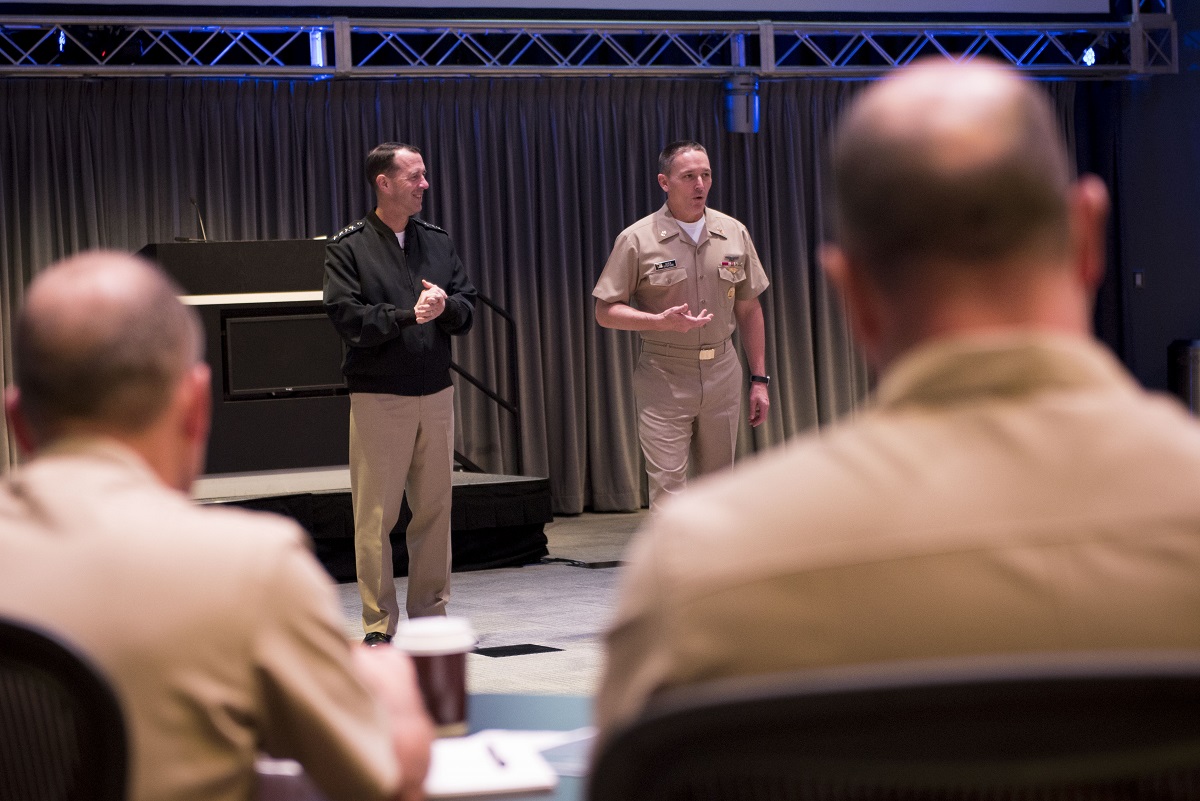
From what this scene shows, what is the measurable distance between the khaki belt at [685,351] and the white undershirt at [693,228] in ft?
1.27

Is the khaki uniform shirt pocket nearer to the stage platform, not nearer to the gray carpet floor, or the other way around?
the gray carpet floor

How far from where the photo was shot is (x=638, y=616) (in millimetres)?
827

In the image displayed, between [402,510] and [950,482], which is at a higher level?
[950,482]

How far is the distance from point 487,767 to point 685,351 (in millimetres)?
3710

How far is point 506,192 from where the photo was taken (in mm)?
9117

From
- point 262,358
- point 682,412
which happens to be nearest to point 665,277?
point 682,412

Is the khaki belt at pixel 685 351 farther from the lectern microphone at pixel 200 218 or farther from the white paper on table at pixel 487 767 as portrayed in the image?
the white paper on table at pixel 487 767

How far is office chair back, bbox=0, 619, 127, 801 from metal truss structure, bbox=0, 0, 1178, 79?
724cm

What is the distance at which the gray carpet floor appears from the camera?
4324mm

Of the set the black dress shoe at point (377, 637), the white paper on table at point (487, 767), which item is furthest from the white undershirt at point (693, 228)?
the white paper on table at point (487, 767)

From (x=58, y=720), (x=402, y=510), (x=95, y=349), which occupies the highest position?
(x=95, y=349)

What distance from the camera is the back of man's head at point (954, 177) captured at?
828 mm

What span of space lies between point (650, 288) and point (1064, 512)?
4.31 m

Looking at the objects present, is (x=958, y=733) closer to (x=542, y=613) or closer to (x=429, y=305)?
(x=429, y=305)
